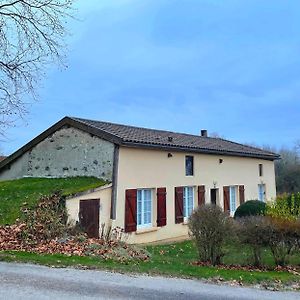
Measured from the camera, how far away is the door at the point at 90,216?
13.9 metres

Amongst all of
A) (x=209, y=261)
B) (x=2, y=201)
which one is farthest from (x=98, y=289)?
(x=2, y=201)

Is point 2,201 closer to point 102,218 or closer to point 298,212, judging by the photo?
point 102,218

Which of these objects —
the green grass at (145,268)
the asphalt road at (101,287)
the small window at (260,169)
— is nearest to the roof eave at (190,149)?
the small window at (260,169)

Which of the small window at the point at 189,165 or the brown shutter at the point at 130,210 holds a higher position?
the small window at the point at 189,165

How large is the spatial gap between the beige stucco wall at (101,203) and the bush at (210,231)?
15.6 ft

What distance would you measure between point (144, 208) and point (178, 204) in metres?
2.16

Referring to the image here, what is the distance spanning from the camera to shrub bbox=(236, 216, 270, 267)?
31.9ft

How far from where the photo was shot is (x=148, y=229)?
16.7m

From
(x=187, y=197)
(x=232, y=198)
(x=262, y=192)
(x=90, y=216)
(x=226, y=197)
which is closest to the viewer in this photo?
(x=90, y=216)

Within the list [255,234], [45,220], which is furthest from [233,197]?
[45,220]

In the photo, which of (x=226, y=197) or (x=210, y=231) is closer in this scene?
(x=210, y=231)

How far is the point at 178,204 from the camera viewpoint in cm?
1852

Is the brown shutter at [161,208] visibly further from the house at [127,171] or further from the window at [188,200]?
the window at [188,200]

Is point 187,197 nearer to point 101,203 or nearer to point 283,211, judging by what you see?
point 101,203
